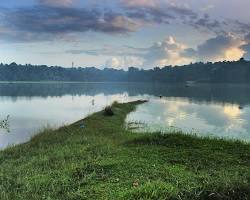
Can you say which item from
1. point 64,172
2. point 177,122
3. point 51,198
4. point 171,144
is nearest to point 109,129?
point 171,144

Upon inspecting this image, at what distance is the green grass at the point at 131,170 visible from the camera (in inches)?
392

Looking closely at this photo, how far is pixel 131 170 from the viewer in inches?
→ 520

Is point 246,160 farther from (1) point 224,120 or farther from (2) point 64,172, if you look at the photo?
(1) point 224,120

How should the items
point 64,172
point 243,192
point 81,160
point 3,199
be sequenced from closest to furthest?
point 243,192, point 3,199, point 64,172, point 81,160

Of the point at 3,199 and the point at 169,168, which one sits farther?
the point at 169,168

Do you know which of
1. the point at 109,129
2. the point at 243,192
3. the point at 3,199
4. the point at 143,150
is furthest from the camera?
the point at 109,129

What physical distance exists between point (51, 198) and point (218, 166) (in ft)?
22.2

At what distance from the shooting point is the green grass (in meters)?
9.97

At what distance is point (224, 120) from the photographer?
43.1 meters

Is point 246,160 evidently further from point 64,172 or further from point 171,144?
point 64,172

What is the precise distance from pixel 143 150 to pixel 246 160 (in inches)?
168

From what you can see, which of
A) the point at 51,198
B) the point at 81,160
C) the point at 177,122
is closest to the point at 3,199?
the point at 51,198

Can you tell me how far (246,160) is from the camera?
15.9 metres

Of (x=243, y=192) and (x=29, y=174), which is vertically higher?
(x=243, y=192)
